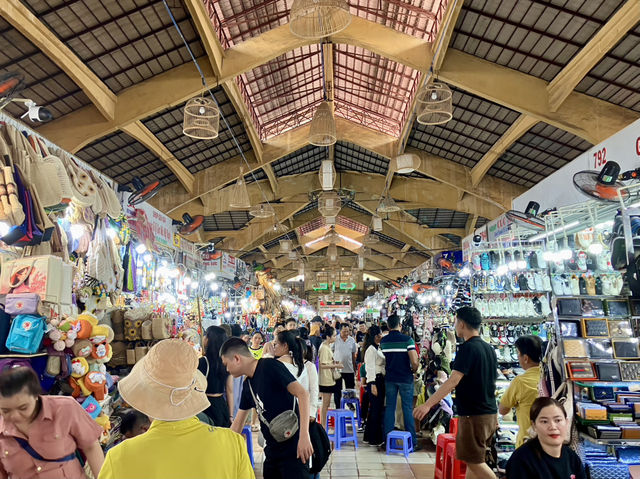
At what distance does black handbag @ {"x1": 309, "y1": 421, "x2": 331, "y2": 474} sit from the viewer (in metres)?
2.87

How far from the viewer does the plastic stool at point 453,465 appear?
163 inches

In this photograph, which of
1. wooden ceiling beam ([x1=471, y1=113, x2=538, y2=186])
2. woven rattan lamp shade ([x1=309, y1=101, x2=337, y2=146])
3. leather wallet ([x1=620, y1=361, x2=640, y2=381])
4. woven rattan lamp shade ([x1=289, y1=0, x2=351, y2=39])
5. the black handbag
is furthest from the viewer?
wooden ceiling beam ([x1=471, y1=113, x2=538, y2=186])

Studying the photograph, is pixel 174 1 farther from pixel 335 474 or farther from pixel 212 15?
pixel 335 474

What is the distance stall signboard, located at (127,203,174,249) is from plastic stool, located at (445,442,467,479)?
546 cm

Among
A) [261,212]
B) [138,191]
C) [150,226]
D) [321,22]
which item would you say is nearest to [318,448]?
[321,22]

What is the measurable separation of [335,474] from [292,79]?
7.97 meters

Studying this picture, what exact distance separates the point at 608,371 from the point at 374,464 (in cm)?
247

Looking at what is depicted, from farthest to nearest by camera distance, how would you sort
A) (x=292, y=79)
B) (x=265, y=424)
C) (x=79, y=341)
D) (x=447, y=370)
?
(x=292, y=79)
(x=447, y=370)
(x=79, y=341)
(x=265, y=424)

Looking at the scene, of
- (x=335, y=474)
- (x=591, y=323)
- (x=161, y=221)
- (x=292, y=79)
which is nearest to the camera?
(x=591, y=323)

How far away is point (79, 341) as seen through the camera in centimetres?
369

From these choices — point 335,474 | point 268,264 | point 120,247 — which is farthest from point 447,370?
point 268,264

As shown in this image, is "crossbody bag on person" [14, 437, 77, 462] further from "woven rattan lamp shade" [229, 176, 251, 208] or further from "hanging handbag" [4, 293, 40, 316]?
"woven rattan lamp shade" [229, 176, 251, 208]

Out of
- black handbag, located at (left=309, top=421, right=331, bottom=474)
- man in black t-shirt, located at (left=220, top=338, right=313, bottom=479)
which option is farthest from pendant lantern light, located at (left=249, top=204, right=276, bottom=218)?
man in black t-shirt, located at (left=220, top=338, right=313, bottom=479)

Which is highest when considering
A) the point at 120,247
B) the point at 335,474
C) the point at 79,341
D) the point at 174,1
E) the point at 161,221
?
the point at 174,1
